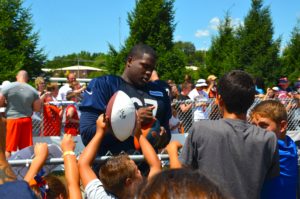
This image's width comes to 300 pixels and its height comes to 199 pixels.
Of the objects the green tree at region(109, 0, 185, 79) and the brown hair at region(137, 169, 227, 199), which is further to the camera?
the green tree at region(109, 0, 185, 79)

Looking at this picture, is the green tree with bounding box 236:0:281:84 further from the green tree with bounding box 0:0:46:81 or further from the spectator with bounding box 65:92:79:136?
the spectator with bounding box 65:92:79:136

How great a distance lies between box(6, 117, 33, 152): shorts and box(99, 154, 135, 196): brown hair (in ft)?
20.2

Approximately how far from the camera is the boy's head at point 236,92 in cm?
318

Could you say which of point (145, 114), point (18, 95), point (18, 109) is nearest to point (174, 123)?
point (18, 109)

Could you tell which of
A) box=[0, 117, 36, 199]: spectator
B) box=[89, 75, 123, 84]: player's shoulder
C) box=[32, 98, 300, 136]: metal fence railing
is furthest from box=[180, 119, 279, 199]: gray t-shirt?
box=[32, 98, 300, 136]: metal fence railing

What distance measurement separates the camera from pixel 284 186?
347 centimetres

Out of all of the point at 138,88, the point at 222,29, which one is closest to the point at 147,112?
the point at 138,88

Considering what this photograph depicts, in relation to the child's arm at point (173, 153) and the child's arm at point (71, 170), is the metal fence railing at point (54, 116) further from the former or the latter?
the child's arm at point (71, 170)

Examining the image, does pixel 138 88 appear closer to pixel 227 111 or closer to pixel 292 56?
pixel 227 111

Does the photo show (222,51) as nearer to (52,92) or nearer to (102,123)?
(52,92)

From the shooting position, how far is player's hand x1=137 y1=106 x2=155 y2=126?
3380 millimetres

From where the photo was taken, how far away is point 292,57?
3008 centimetres

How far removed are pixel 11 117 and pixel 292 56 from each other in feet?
79.0

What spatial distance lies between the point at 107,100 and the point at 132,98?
0.63ft
